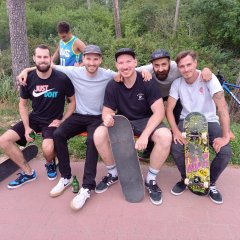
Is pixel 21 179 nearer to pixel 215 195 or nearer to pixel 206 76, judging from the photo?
pixel 215 195

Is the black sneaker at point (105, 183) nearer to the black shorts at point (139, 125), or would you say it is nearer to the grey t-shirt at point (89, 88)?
the black shorts at point (139, 125)

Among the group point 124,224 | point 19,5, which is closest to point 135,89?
point 124,224

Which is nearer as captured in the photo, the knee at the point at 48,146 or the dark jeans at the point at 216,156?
the dark jeans at the point at 216,156

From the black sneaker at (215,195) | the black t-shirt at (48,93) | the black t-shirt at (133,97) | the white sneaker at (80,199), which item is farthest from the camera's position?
the black t-shirt at (48,93)

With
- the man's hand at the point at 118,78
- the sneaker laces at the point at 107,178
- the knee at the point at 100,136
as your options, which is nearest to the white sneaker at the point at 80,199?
the sneaker laces at the point at 107,178

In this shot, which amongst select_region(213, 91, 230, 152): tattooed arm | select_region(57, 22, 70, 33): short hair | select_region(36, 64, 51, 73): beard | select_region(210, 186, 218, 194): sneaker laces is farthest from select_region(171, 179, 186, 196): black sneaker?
select_region(57, 22, 70, 33): short hair

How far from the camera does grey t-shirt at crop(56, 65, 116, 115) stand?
12.5 ft

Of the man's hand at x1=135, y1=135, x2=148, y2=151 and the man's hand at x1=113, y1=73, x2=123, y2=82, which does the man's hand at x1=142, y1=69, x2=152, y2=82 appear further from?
the man's hand at x1=135, y1=135, x2=148, y2=151

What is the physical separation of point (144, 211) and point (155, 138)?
76 cm

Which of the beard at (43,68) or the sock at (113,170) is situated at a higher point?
the beard at (43,68)

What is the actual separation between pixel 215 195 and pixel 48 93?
2195 mm

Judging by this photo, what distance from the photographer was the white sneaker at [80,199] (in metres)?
3.21

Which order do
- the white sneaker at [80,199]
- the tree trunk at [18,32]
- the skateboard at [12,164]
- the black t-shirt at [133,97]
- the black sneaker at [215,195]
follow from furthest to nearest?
the tree trunk at [18,32]
the skateboard at [12,164]
the black t-shirt at [133,97]
the black sneaker at [215,195]
the white sneaker at [80,199]

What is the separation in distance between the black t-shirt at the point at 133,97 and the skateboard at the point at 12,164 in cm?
142
